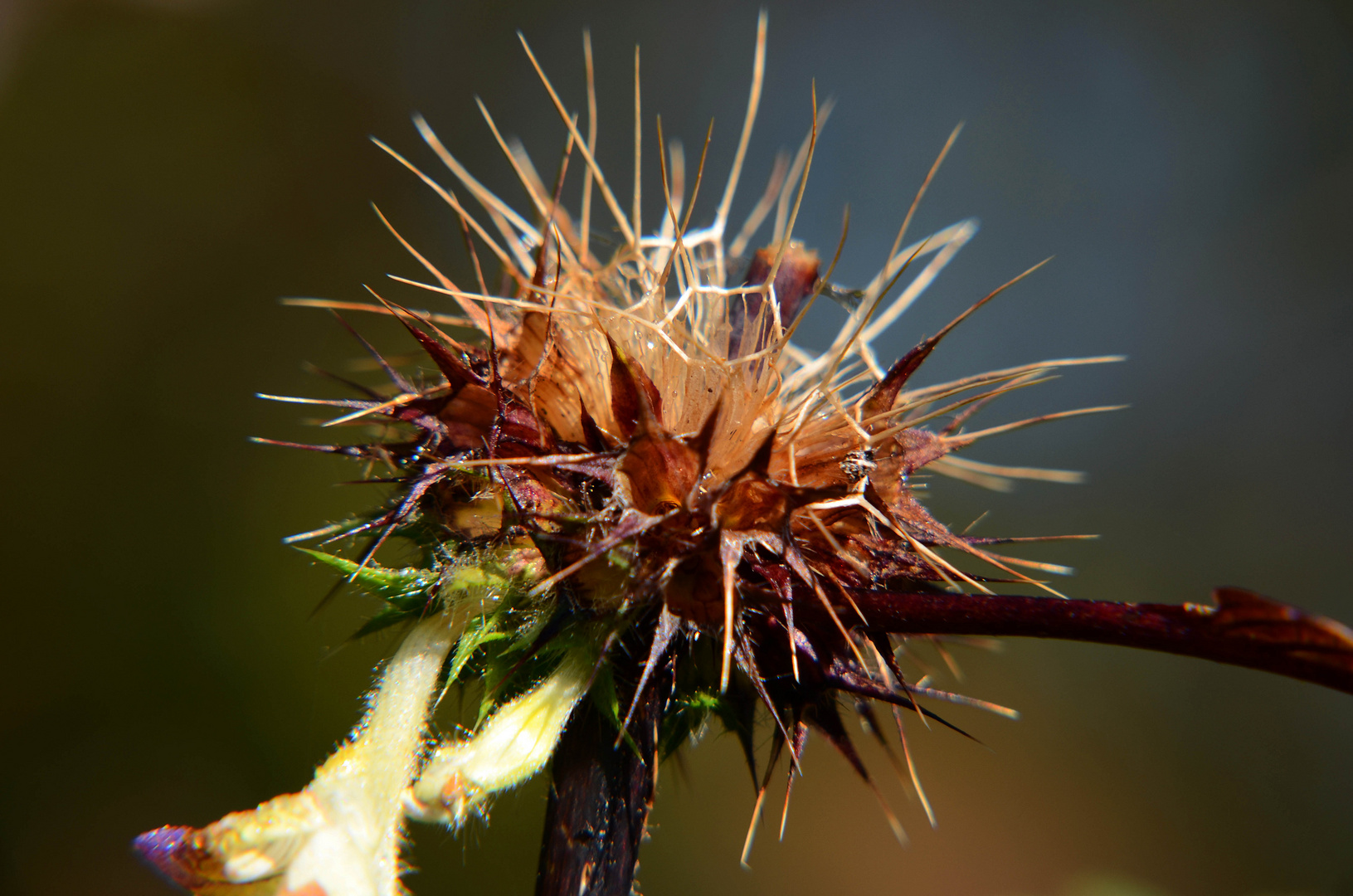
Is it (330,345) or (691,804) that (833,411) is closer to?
(691,804)

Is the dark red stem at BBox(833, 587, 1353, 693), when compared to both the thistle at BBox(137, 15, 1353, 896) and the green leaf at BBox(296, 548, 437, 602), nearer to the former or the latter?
the thistle at BBox(137, 15, 1353, 896)

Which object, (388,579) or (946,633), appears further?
(388,579)

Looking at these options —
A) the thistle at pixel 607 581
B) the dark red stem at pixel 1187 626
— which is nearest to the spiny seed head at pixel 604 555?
the thistle at pixel 607 581

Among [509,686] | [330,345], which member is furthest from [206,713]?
[509,686]

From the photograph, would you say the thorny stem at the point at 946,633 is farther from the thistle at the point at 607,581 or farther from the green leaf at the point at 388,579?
the green leaf at the point at 388,579

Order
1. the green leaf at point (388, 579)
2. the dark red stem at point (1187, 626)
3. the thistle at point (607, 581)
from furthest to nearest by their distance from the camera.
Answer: the green leaf at point (388, 579) < the thistle at point (607, 581) < the dark red stem at point (1187, 626)

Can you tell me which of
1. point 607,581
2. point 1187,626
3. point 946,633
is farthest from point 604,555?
→ point 1187,626

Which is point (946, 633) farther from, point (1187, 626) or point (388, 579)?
point (388, 579)

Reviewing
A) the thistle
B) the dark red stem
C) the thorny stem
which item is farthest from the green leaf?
the dark red stem
